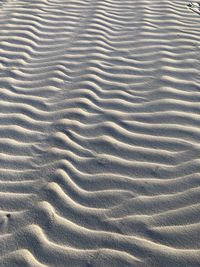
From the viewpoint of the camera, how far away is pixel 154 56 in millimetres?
4984

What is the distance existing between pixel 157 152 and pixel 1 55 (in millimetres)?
2448

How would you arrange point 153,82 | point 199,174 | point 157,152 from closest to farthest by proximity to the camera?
1. point 199,174
2. point 157,152
3. point 153,82

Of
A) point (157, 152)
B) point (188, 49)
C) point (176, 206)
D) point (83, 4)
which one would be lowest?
point (176, 206)

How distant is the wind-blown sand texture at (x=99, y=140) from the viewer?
2.72m

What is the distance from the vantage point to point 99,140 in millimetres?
3617

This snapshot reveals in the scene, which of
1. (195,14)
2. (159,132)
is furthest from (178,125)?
(195,14)

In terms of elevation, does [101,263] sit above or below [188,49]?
below

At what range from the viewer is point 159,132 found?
3719 mm

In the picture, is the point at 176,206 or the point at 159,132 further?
the point at 159,132

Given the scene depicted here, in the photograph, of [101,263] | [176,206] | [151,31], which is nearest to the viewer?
[101,263]

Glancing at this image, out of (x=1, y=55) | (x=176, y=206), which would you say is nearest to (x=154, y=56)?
(x=1, y=55)

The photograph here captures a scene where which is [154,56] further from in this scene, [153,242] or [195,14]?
[153,242]

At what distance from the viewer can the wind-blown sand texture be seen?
2723mm

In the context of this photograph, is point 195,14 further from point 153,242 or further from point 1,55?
point 153,242
